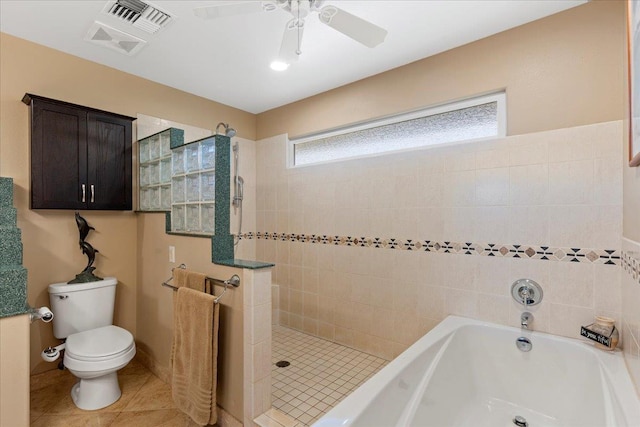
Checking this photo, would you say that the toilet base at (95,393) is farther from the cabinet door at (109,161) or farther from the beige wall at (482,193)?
the beige wall at (482,193)

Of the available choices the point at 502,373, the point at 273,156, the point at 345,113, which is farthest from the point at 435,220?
the point at 273,156

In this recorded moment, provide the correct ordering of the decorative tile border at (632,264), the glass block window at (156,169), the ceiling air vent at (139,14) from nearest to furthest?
1. the decorative tile border at (632,264)
2. the ceiling air vent at (139,14)
3. the glass block window at (156,169)

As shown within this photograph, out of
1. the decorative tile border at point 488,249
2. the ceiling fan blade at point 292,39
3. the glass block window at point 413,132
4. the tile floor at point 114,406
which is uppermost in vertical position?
the ceiling fan blade at point 292,39

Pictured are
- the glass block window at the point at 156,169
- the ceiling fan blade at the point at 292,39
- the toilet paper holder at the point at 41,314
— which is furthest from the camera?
the glass block window at the point at 156,169

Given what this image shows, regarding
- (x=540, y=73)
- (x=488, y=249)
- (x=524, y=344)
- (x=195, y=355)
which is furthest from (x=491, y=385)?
(x=540, y=73)

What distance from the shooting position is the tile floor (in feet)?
6.28

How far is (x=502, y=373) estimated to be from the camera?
76.2 inches

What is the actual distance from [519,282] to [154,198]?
2848 millimetres

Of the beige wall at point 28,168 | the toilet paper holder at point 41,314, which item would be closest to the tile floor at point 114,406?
the beige wall at point 28,168

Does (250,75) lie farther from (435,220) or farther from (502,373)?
(502,373)

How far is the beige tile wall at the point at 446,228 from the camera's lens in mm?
1762

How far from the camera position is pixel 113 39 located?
216cm

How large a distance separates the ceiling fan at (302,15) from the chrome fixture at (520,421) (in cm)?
223

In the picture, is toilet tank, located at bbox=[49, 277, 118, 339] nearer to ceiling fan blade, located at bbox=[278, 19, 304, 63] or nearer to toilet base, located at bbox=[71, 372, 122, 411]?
toilet base, located at bbox=[71, 372, 122, 411]
